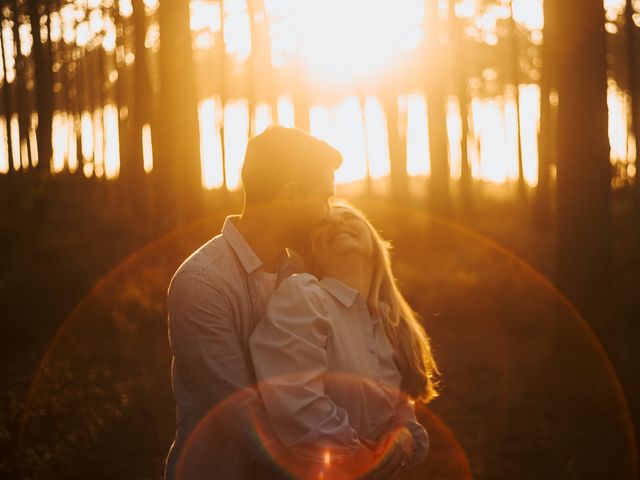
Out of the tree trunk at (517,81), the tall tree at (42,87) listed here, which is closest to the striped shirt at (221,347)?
the tall tree at (42,87)

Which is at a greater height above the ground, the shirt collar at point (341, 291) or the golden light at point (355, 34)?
the golden light at point (355, 34)

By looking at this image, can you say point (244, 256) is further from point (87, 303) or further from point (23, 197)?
point (23, 197)

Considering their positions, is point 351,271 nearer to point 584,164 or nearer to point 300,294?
point 300,294

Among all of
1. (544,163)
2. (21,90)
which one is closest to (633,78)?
(544,163)

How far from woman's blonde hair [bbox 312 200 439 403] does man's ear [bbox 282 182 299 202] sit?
0.54m

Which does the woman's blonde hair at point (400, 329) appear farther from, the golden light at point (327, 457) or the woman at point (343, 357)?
the golden light at point (327, 457)

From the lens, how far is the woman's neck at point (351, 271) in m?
3.75

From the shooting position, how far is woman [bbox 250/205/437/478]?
9.96ft

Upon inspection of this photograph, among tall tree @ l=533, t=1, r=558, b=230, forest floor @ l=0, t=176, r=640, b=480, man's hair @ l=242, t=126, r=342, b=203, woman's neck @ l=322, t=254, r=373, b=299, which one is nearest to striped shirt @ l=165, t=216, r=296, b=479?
man's hair @ l=242, t=126, r=342, b=203

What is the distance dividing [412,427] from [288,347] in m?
0.81

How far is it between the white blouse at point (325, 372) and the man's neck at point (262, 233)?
0.66 ft

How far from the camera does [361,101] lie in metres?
30.9

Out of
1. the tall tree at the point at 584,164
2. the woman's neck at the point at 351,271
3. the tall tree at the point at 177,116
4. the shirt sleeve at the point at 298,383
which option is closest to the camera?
the shirt sleeve at the point at 298,383

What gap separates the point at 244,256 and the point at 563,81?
5.94 meters
